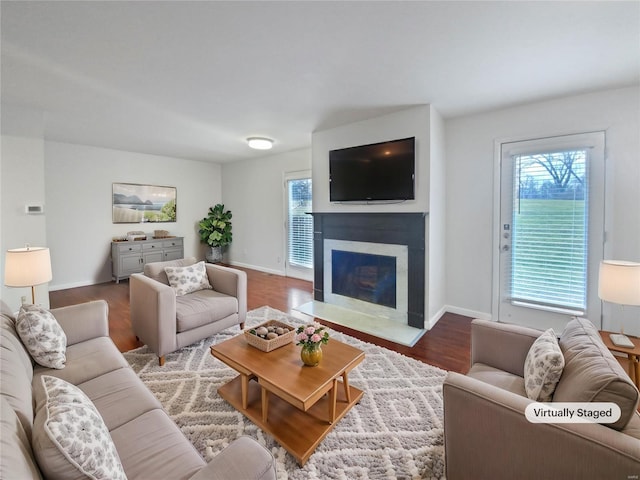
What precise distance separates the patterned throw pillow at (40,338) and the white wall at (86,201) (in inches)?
158

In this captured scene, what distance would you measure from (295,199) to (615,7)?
14.7ft

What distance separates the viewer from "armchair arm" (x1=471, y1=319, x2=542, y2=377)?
62.9 inches

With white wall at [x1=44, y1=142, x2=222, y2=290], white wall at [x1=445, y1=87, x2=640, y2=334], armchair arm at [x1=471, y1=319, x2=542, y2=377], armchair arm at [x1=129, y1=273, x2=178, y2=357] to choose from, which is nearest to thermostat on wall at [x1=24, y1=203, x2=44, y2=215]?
white wall at [x1=44, y1=142, x2=222, y2=290]

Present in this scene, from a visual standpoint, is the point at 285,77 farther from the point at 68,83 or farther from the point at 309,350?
the point at 309,350

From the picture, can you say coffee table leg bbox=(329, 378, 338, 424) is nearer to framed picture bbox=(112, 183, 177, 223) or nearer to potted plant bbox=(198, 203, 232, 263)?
potted plant bbox=(198, 203, 232, 263)

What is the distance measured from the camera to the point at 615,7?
161 cm

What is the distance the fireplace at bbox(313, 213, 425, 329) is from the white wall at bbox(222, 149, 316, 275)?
68.6 inches

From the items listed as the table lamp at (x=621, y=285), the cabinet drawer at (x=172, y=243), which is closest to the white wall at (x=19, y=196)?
the cabinet drawer at (x=172, y=243)

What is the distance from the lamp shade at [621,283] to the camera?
1734mm

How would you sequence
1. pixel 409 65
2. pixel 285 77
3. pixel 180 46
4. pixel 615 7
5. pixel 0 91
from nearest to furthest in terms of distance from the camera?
pixel 615 7
pixel 180 46
pixel 409 65
pixel 285 77
pixel 0 91

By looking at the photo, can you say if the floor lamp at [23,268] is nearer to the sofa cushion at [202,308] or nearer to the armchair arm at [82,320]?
the armchair arm at [82,320]

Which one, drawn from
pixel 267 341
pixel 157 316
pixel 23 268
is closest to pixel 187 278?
pixel 157 316

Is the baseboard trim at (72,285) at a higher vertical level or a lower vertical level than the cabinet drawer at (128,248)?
lower

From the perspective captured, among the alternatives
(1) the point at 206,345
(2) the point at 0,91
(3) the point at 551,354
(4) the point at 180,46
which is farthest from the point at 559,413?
(2) the point at 0,91
